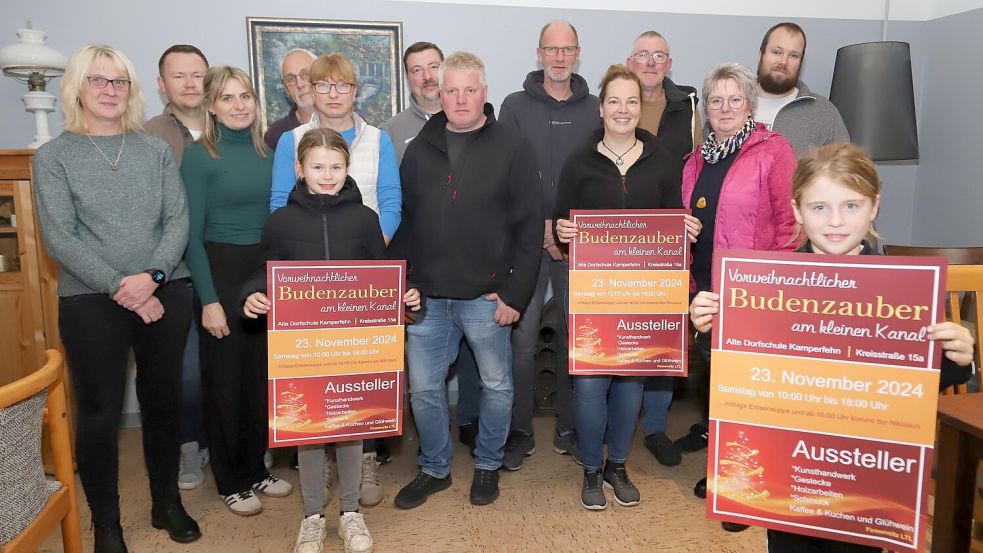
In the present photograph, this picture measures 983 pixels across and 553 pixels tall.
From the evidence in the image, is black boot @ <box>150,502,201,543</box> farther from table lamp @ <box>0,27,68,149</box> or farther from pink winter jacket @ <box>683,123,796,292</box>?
pink winter jacket @ <box>683,123,796,292</box>

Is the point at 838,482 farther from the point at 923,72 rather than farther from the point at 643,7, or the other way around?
the point at 923,72

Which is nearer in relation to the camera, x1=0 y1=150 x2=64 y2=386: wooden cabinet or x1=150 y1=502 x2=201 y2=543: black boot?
x1=150 y1=502 x2=201 y2=543: black boot

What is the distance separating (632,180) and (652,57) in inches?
37.5

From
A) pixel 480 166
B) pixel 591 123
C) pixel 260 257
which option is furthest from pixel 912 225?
pixel 260 257

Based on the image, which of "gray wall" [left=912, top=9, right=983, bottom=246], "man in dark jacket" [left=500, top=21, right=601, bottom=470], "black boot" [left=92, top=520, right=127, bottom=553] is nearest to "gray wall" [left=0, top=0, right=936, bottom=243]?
"gray wall" [left=912, top=9, right=983, bottom=246]

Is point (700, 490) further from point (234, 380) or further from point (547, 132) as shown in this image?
point (234, 380)

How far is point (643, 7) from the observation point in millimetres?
3949

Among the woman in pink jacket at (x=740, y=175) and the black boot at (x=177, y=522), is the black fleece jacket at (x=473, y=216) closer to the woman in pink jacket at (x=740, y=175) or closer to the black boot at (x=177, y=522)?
the woman in pink jacket at (x=740, y=175)

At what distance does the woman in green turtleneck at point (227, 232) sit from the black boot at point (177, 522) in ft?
0.76

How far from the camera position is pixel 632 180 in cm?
248

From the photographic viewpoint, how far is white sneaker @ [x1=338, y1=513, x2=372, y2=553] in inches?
91.7

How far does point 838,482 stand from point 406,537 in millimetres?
1607

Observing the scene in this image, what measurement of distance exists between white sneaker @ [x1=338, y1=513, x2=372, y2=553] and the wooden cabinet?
5.65 ft

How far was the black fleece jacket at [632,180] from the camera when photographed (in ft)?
8.13
